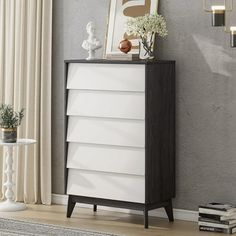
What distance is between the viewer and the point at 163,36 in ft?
19.5

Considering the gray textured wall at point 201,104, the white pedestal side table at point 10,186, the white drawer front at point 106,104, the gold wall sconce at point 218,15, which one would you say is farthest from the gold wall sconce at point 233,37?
the white pedestal side table at point 10,186

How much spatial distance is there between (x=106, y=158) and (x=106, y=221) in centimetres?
48

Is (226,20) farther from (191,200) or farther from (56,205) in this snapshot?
(56,205)

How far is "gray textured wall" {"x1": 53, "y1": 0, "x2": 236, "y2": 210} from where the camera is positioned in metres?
5.70

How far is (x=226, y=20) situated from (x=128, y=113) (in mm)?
971

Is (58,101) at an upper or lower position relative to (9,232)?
upper

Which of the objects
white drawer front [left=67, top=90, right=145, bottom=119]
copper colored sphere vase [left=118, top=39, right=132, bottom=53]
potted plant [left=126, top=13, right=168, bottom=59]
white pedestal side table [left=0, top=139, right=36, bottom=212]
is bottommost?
white pedestal side table [left=0, top=139, right=36, bottom=212]

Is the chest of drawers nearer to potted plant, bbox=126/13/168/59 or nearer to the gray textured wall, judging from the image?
the gray textured wall

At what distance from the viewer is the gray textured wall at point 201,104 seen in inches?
225

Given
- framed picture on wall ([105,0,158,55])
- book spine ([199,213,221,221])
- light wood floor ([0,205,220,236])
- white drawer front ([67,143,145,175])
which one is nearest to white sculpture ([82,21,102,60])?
framed picture on wall ([105,0,158,55])

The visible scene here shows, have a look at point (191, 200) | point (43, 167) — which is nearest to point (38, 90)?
point (43, 167)

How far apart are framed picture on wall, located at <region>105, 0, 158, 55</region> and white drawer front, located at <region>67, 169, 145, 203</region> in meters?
0.95

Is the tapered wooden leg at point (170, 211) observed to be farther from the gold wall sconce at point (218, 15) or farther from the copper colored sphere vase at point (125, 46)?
the gold wall sconce at point (218, 15)

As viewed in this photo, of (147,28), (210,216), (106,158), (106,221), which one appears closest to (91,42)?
(147,28)
